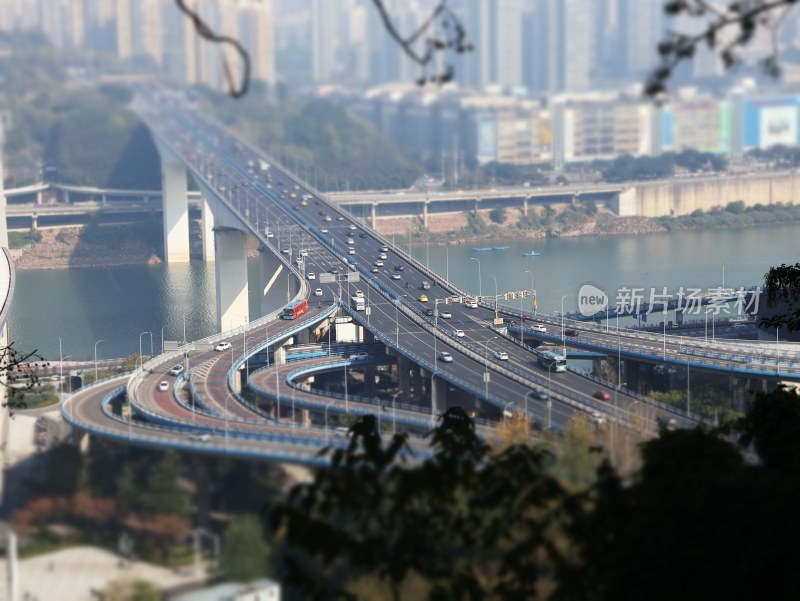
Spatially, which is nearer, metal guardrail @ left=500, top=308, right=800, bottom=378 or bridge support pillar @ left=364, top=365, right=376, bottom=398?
metal guardrail @ left=500, top=308, right=800, bottom=378

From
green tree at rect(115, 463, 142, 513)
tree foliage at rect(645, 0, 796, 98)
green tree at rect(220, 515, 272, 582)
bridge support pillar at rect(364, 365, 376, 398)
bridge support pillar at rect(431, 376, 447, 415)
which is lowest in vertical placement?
bridge support pillar at rect(364, 365, 376, 398)

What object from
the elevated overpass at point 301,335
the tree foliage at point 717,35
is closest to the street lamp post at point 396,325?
the elevated overpass at point 301,335

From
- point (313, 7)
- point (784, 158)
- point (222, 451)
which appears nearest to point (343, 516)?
point (222, 451)

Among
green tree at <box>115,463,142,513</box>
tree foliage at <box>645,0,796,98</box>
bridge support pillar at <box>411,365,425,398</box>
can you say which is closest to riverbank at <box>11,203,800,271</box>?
bridge support pillar at <box>411,365,425,398</box>

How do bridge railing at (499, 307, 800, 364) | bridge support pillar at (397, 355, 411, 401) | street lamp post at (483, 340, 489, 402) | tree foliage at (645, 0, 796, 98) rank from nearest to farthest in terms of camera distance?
1. tree foliage at (645, 0, 796, 98)
2. street lamp post at (483, 340, 489, 402)
3. bridge railing at (499, 307, 800, 364)
4. bridge support pillar at (397, 355, 411, 401)

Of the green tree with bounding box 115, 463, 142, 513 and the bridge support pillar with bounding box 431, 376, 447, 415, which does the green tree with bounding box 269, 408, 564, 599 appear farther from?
the bridge support pillar with bounding box 431, 376, 447, 415

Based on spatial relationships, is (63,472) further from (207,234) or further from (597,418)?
(207,234)

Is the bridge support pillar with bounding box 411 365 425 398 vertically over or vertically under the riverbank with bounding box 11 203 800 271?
under
